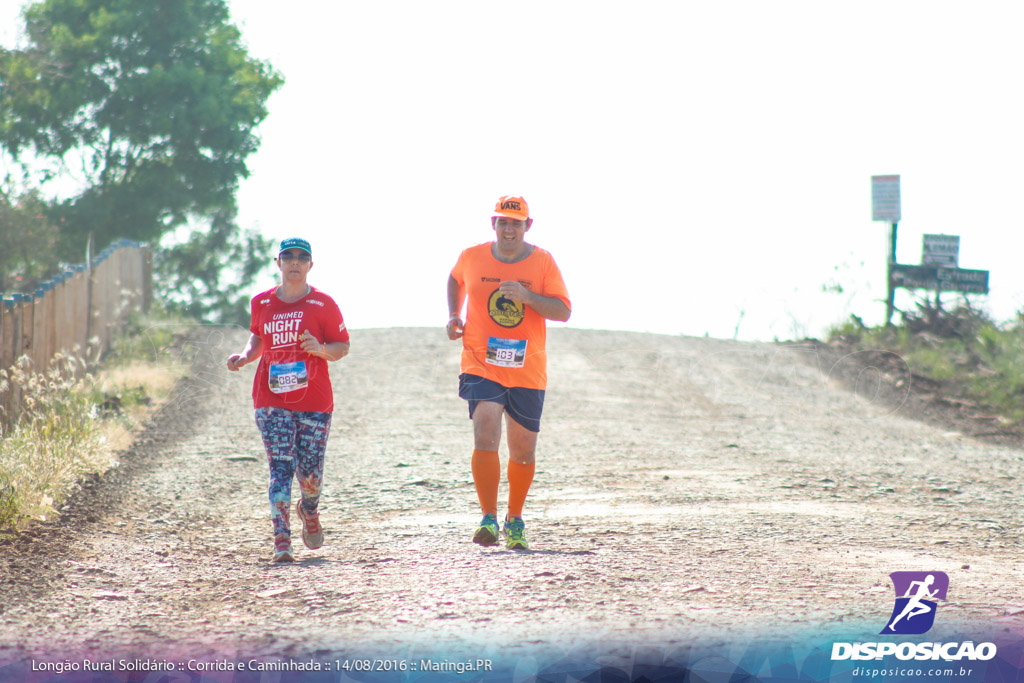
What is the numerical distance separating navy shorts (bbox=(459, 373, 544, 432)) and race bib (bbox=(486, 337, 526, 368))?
0.14m

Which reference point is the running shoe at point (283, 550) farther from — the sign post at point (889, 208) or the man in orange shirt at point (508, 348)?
the sign post at point (889, 208)

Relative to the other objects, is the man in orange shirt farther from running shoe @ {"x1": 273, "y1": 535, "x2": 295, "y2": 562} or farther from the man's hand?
running shoe @ {"x1": 273, "y1": 535, "x2": 295, "y2": 562}

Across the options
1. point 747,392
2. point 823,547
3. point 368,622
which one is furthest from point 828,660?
point 747,392

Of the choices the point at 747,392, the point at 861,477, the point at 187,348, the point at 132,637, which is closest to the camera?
the point at 132,637

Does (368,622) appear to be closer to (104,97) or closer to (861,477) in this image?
(861,477)

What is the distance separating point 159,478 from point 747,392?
34.1ft

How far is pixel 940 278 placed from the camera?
21.1 m

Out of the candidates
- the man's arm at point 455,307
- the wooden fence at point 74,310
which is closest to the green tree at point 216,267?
the wooden fence at point 74,310

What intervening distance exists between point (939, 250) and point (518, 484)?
1713 cm

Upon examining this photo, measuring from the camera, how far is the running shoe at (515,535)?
6.43m

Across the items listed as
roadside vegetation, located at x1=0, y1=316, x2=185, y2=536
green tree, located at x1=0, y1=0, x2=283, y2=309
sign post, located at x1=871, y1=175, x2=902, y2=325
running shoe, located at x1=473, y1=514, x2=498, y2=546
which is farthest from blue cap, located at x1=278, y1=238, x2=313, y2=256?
green tree, located at x1=0, y1=0, x2=283, y2=309

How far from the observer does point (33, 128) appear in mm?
32562

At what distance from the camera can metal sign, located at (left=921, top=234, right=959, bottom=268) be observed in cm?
2116

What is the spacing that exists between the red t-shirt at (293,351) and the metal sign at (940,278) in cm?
1761
